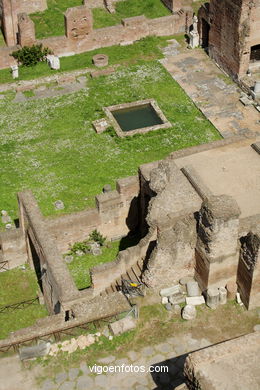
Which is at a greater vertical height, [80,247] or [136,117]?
[136,117]

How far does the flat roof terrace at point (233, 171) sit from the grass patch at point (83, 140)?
4677 millimetres

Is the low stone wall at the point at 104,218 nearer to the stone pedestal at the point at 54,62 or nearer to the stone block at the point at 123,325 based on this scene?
the stone block at the point at 123,325

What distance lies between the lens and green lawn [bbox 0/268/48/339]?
Result: 72.2 feet

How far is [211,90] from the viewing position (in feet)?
106

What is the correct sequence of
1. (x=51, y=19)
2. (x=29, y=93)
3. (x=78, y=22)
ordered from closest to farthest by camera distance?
(x=29, y=93) < (x=78, y=22) < (x=51, y=19)

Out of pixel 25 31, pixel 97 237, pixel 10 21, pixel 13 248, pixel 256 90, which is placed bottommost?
pixel 97 237

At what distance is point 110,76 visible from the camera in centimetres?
3341

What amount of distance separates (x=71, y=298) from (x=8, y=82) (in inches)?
639

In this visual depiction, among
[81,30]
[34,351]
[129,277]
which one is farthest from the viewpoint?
[81,30]

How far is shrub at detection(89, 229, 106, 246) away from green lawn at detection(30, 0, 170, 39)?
15.9 meters

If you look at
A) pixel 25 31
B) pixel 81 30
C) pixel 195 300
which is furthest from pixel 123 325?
pixel 81 30

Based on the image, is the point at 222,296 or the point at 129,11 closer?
the point at 222,296

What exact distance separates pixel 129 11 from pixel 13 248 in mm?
19470

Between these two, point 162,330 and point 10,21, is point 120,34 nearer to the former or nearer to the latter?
point 10,21
